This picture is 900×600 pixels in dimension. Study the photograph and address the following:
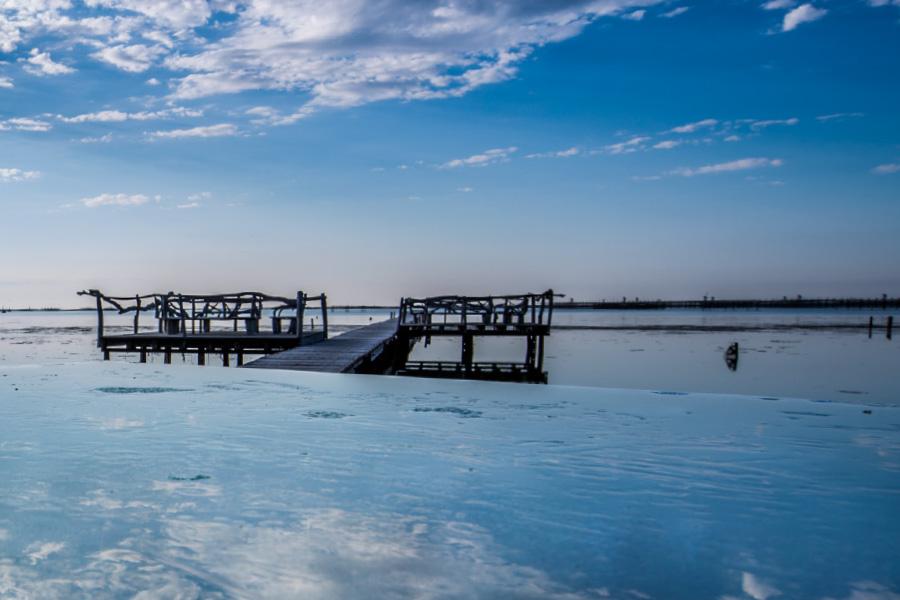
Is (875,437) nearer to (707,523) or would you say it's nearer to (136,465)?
(707,523)

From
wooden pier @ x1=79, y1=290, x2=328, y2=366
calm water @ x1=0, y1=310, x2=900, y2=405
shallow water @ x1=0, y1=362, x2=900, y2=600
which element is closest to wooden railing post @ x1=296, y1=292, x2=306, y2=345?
wooden pier @ x1=79, y1=290, x2=328, y2=366

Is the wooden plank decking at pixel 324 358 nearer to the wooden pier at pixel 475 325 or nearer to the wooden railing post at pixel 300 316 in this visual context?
the wooden railing post at pixel 300 316

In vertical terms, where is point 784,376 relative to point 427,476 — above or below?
below

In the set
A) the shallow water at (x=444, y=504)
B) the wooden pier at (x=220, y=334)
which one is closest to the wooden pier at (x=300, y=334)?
the wooden pier at (x=220, y=334)

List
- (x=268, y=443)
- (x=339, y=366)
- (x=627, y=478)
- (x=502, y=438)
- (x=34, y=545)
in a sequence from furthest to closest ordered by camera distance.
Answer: (x=339, y=366) < (x=502, y=438) < (x=268, y=443) < (x=627, y=478) < (x=34, y=545)

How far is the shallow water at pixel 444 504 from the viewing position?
2496mm

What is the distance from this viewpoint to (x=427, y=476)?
3.96 meters

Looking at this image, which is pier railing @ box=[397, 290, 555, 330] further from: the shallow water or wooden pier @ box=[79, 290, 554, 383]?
the shallow water

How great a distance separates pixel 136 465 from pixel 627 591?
327 cm

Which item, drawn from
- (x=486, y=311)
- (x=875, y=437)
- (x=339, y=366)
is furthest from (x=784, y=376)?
(x=875, y=437)

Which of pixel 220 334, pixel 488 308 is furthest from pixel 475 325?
pixel 220 334

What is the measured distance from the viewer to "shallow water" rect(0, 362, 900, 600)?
8.19 ft

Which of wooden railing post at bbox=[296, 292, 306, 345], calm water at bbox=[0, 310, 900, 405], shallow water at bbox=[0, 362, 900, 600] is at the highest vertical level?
wooden railing post at bbox=[296, 292, 306, 345]

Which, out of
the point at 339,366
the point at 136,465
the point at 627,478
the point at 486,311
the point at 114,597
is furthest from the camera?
the point at 486,311
